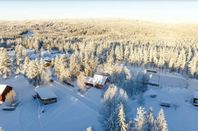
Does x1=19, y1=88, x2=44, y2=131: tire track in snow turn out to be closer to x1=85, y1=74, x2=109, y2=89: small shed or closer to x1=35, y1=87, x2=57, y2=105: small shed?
x1=35, y1=87, x2=57, y2=105: small shed

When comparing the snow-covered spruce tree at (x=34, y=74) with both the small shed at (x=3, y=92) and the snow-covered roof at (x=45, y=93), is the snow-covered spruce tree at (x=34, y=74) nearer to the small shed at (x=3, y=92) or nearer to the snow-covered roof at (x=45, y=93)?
the snow-covered roof at (x=45, y=93)

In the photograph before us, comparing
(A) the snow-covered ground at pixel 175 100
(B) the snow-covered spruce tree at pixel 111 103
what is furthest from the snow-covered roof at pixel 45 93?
(A) the snow-covered ground at pixel 175 100

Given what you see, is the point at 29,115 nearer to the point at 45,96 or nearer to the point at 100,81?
the point at 45,96

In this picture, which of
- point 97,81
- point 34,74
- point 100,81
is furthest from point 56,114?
point 100,81

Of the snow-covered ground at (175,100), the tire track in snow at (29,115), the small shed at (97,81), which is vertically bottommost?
the snow-covered ground at (175,100)

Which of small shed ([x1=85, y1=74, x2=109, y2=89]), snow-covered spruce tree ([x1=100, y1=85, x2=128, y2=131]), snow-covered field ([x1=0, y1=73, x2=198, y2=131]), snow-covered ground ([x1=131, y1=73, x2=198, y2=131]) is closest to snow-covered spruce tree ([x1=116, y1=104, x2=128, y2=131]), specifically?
snow-covered spruce tree ([x1=100, y1=85, x2=128, y2=131])

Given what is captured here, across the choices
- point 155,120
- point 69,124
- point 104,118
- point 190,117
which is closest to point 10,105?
point 69,124

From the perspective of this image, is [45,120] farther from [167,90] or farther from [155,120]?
[167,90]
